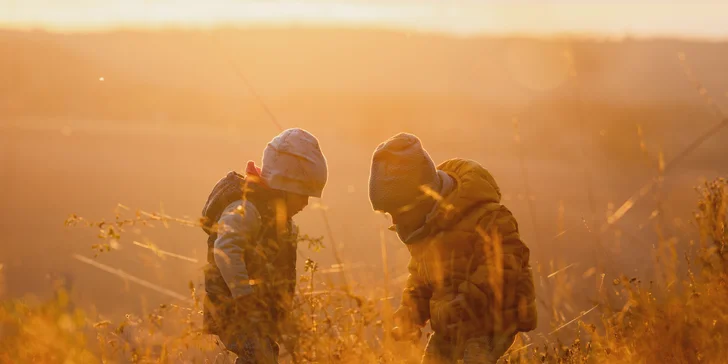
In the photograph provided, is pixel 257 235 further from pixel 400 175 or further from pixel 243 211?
pixel 400 175

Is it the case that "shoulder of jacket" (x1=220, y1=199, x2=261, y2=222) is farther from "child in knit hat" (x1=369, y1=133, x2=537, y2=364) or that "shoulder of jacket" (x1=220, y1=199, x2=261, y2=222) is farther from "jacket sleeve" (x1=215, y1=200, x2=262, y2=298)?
"child in knit hat" (x1=369, y1=133, x2=537, y2=364)

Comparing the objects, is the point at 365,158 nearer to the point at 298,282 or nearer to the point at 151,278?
the point at 151,278

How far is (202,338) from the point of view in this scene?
317 cm

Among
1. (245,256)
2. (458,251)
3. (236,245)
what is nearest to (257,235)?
(245,256)

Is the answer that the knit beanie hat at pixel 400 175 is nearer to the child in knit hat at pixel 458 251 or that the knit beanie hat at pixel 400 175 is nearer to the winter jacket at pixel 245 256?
the child in knit hat at pixel 458 251

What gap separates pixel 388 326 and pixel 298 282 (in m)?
0.39

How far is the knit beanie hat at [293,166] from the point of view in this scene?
3.99m

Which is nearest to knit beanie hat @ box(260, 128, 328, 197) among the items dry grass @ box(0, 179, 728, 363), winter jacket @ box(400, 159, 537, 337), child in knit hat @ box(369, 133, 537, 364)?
child in knit hat @ box(369, 133, 537, 364)

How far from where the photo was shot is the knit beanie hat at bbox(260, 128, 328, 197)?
13.1ft

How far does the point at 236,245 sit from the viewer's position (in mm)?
3600

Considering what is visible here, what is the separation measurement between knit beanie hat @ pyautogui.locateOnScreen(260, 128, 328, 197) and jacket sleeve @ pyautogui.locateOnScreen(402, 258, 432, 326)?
639 millimetres

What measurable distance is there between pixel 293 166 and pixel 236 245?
59 cm

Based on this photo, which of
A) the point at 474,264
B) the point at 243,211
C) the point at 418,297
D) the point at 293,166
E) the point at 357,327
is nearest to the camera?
the point at 357,327

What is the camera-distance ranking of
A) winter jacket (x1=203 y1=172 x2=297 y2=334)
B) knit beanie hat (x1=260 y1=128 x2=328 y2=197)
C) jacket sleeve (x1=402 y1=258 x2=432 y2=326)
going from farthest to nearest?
knit beanie hat (x1=260 y1=128 x2=328 y2=197) → jacket sleeve (x1=402 y1=258 x2=432 y2=326) → winter jacket (x1=203 y1=172 x2=297 y2=334)
